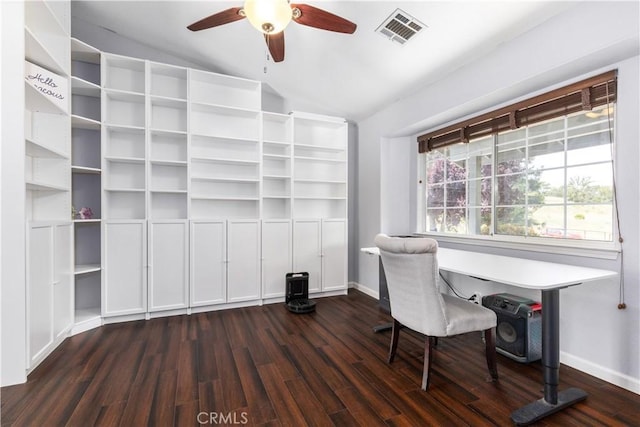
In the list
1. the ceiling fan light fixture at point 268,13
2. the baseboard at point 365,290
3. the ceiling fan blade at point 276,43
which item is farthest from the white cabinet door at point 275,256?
Result: the ceiling fan light fixture at point 268,13

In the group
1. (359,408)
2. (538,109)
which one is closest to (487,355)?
(359,408)

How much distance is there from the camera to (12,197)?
1.96 meters

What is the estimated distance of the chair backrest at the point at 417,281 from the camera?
1822mm

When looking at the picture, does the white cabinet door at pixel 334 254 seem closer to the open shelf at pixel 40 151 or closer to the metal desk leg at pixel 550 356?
the metal desk leg at pixel 550 356

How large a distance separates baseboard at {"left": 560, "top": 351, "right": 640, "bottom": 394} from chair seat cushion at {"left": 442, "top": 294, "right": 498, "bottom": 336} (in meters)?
0.83

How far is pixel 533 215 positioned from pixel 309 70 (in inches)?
107

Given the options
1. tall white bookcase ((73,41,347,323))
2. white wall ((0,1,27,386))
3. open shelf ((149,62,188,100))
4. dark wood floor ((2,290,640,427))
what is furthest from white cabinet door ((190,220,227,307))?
open shelf ((149,62,188,100))

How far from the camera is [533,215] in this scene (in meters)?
2.63

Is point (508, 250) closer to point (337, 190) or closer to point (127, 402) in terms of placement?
point (337, 190)

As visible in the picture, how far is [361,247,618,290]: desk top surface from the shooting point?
1604 mm

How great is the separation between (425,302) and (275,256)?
7.37 feet

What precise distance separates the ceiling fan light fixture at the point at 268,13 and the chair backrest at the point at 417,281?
153 centimetres

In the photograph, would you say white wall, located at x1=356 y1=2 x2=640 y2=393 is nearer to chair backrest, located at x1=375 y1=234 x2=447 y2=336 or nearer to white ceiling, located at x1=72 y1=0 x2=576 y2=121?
white ceiling, located at x1=72 y1=0 x2=576 y2=121

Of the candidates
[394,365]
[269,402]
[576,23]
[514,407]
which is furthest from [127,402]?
[576,23]
